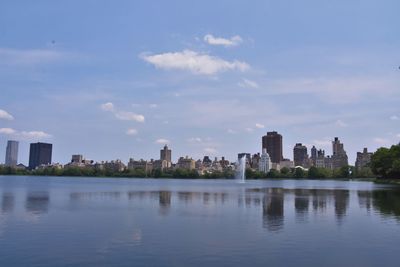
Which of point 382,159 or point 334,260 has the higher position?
point 382,159

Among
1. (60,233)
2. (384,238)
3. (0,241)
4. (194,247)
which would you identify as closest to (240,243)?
(194,247)

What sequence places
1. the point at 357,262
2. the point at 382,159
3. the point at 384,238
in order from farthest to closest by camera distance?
the point at 382,159 → the point at 384,238 → the point at 357,262

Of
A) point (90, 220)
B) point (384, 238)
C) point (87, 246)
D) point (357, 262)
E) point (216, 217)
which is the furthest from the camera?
point (216, 217)

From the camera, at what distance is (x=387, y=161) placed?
154000 millimetres

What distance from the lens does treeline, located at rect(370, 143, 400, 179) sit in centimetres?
14734

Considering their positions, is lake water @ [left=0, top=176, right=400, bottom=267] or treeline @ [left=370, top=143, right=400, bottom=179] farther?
treeline @ [left=370, top=143, right=400, bottom=179]

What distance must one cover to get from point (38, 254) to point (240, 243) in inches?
492

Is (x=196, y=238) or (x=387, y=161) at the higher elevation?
(x=387, y=161)

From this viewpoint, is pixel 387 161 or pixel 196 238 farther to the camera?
pixel 387 161

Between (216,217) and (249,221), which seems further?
(216,217)

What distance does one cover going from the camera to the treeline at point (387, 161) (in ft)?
483

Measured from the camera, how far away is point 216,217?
45406 mm

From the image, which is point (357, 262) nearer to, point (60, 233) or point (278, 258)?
point (278, 258)

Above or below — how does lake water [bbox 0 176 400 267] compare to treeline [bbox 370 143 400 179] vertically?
below
